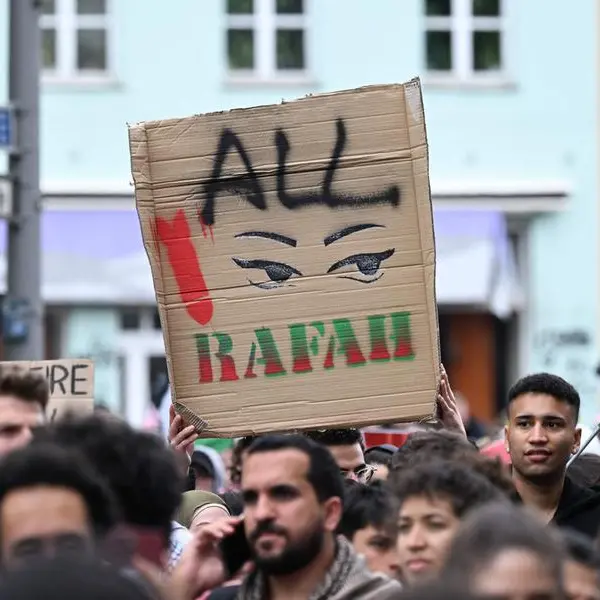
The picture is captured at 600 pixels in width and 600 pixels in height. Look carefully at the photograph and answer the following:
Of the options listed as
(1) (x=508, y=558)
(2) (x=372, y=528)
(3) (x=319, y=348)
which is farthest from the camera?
(3) (x=319, y=348)

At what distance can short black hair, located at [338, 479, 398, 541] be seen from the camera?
20.1ft

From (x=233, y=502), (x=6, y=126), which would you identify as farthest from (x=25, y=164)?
(x=233, y=502)

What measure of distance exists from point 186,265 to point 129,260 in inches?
590

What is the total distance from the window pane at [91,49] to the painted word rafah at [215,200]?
52.8ft

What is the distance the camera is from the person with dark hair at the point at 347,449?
303 inches

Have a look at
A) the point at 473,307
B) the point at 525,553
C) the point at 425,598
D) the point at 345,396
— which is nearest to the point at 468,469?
the point at 345,396

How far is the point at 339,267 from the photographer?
7.19 meters

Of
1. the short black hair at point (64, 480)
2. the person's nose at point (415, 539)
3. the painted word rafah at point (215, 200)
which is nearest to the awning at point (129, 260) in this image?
the painted word rafah at point (215, 200)

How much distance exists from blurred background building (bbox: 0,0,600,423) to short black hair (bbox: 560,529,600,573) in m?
17.2

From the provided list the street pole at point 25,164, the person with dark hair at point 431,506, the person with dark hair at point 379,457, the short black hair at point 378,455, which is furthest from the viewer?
the street pole at point 25,164

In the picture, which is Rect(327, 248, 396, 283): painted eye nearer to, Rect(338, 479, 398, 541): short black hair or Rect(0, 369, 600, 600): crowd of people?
Rect(0, 369, 600, 600): crowd of people

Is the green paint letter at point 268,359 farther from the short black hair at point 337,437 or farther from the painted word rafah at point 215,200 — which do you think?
the short black hair at point 337,437

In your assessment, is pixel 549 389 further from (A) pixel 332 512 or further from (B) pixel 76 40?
(B) pixel 76 40

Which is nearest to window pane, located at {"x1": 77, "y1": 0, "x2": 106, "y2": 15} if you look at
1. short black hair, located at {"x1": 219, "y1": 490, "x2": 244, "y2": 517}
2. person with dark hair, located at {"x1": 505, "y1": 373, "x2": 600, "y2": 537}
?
short black hair, located at {"x1": 219, "y1": 490, "x2": 244, "y2": 517}
